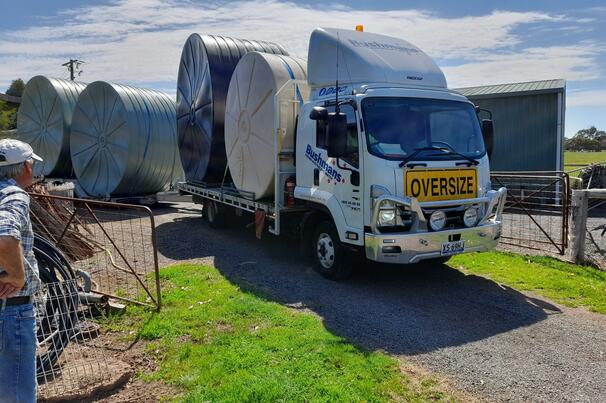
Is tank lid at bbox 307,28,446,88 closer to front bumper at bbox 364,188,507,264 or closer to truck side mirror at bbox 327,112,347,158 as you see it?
truck side mirror at bbox 327,112,347,158

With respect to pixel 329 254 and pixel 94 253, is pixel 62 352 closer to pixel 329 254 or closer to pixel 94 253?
pixel 329 254

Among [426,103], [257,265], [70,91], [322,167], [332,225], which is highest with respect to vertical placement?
[70,91]

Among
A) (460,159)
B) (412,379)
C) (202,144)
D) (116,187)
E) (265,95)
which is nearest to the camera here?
(412,379)

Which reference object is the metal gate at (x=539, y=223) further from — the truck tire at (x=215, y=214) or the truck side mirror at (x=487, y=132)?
the truck tire at (x=215, y=214)

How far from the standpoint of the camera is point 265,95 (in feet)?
28.9

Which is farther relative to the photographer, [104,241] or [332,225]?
[104,241]

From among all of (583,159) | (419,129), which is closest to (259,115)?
(419,129)

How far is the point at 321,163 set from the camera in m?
7.44

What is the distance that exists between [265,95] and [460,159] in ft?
11.8

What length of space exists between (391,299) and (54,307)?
390 centimetres

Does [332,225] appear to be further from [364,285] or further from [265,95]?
[265,95]

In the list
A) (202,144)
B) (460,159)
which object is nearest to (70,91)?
(202,144)

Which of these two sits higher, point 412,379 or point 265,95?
point 265,95

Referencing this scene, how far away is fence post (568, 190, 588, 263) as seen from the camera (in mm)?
8148
